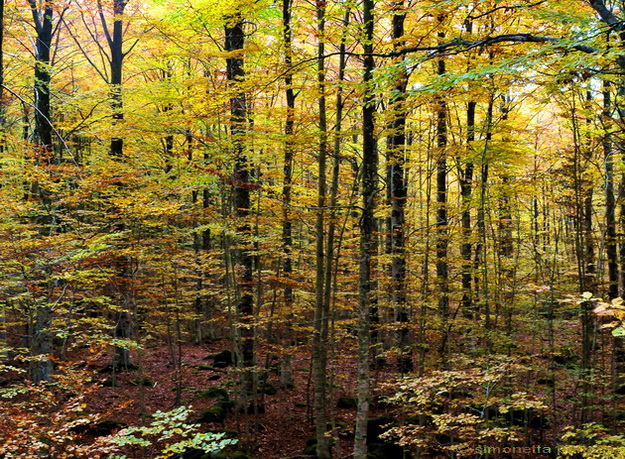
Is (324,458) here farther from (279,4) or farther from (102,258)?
(279,4)

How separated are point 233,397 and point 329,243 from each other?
6.69m

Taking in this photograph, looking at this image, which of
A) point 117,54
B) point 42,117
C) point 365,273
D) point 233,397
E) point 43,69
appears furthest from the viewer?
point 117,54

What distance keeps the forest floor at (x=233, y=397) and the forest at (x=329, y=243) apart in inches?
3.9

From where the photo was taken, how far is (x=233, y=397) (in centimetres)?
1193

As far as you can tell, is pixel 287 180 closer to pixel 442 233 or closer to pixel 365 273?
pixel 442 233

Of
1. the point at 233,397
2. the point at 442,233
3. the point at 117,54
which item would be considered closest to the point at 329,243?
the point at 442,233

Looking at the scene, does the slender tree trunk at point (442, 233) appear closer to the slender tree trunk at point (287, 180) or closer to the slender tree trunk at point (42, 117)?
the slender tree trunk at point (287, 180)

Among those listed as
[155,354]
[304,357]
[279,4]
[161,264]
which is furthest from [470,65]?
[155,354]

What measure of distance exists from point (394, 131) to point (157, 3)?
8092 mm

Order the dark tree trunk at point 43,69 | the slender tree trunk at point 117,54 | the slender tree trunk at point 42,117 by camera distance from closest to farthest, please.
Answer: the slender tree trunk at point 42,117 < the dark tree trunk at point 43,69 < the slender tree trunk at point 117,54

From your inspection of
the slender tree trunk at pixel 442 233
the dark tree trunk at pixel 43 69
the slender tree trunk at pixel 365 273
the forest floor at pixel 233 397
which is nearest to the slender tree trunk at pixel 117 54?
the dark tree trunk at pixel 43 69

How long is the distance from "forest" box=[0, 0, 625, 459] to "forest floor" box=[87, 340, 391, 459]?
98 mm

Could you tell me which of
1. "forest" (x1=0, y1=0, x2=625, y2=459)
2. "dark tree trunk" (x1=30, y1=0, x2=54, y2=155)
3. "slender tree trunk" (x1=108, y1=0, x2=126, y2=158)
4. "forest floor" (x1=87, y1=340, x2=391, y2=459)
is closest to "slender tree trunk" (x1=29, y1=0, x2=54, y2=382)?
"dark tree trunk" (x1=30, y1=0, x2=54, y2=155)

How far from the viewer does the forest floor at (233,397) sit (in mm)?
9570
